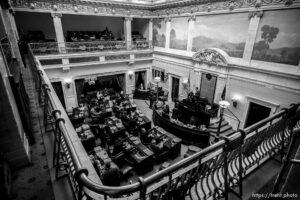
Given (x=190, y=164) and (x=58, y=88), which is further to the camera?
(x=58, y=88)

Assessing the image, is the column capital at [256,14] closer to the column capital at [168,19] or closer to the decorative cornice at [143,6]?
the decorative cornice at [143,6]

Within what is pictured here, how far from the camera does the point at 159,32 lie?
47.3ft

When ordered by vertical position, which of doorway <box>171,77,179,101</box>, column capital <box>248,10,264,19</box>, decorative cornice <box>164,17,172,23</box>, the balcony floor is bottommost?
doorway <box>171,77,179,101</box>

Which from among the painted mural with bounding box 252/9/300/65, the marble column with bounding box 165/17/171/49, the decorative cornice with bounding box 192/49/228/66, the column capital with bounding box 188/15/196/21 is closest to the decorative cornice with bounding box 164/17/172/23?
the marble column with bounding box 165/17/171/49

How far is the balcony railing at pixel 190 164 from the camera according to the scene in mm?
1211

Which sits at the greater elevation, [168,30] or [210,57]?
[168,30]

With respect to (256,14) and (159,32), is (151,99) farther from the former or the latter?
(256,14)

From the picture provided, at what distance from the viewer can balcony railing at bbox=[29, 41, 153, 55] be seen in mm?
10538

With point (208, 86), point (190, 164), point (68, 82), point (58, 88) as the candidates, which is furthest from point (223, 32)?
point (58, 88)

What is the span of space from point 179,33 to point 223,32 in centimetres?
378

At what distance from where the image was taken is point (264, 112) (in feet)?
27.6

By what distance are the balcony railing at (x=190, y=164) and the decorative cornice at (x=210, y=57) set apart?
6968 millimetres

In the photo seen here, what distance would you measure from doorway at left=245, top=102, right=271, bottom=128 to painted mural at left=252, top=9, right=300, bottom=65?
2431 mm

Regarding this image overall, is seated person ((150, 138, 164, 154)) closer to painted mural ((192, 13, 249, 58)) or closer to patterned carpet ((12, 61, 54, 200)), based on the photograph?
patterned carpet ((12, 61, 54, 200))
